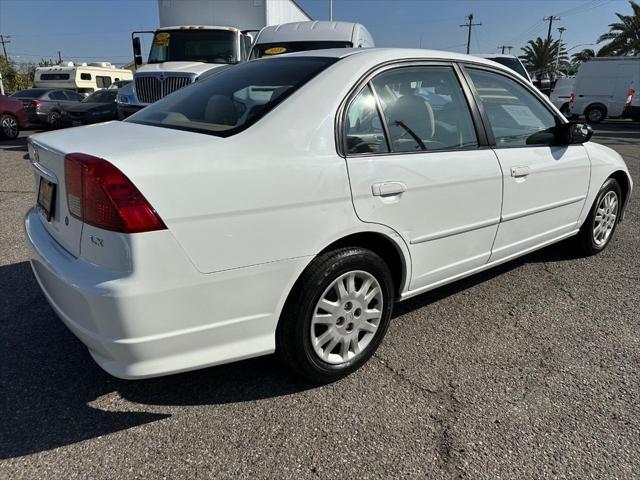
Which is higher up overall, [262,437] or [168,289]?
[168,289]

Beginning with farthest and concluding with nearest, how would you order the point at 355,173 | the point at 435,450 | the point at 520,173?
the point at 520,173 < the point at 355,173 < the point at 435,450

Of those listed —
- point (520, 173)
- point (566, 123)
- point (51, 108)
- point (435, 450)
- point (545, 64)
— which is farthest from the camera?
point (545, 64)

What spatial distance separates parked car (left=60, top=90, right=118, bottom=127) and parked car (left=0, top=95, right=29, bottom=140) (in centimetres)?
200

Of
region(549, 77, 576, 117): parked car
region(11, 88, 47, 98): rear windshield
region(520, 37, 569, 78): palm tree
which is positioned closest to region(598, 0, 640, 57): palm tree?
region(549, 77, 576, 117): parked car

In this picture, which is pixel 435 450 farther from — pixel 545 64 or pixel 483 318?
pixel 545 64

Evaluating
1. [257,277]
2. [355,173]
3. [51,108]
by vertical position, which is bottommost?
[51,108]

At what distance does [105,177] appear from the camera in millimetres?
1805

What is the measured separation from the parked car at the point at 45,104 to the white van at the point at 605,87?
67.2 ft

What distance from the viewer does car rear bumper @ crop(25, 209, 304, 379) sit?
6.00 ft

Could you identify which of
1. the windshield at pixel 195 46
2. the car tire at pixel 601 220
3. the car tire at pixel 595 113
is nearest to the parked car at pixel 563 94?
the car tire at pixel 595 113

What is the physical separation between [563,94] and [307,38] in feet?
63.5

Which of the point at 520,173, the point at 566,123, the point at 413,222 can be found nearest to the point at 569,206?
the point at 566,123

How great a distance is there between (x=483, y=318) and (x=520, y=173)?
97 cm

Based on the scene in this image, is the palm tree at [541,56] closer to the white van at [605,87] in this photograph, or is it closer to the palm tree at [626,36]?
the palm tree at [626,36]
